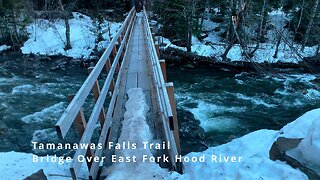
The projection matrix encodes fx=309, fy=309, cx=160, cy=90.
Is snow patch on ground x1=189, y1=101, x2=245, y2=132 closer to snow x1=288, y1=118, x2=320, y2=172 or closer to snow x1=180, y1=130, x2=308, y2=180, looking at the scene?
snow x1=180, y1=130, x2=308, y2=180

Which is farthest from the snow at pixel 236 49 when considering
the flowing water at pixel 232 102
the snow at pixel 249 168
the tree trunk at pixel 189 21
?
the snow at pixel 249 168

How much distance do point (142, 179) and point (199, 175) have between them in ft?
2.84

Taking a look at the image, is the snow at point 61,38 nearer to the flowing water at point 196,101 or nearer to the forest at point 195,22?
the forest at point 195,22

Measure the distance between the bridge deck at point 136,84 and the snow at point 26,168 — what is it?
1.26 m

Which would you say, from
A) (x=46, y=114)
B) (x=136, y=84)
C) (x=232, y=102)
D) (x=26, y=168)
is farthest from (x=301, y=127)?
(x=46, y=114)

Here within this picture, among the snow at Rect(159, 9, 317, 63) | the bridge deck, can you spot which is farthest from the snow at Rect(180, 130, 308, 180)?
the snow at Rect(159, 9, 317, 63)

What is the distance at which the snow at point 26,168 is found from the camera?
531 cm

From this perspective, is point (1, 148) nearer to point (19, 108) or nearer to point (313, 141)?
point (19, 108)

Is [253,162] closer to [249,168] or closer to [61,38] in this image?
[249,168]

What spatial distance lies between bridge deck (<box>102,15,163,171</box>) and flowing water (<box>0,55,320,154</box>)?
8.50 ft

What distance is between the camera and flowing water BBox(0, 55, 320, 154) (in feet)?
30.8

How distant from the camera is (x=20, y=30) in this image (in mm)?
22031

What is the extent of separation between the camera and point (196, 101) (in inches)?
490

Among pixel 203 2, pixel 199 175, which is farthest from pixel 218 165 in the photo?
pixel 203 2
